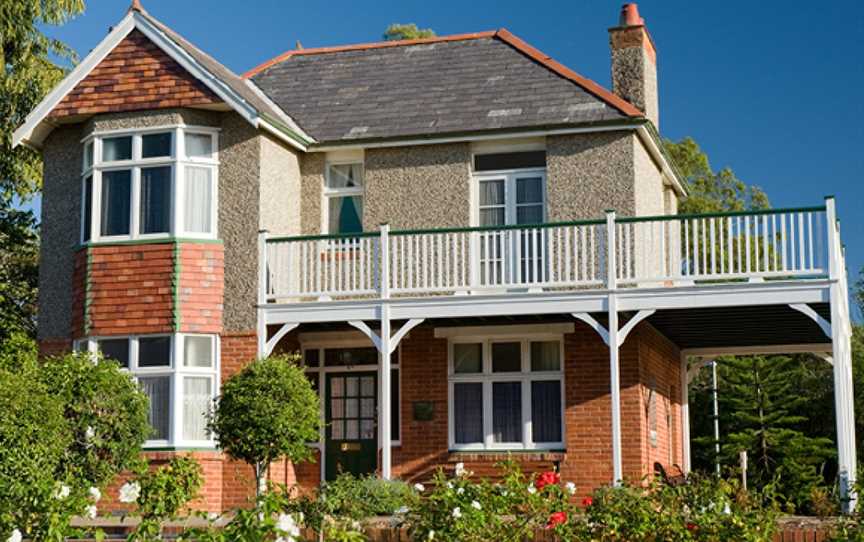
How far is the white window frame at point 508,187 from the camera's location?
20.3 m

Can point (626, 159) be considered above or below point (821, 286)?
above

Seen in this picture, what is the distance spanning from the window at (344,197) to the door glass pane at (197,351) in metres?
2.82

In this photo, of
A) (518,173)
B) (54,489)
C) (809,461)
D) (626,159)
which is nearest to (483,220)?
(518,173)

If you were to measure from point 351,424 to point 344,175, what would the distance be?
3941 millimetres

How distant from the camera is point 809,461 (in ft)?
121

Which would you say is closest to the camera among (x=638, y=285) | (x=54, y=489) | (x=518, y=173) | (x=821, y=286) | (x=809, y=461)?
(x=54, y=489)

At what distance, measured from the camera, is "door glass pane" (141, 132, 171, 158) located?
19.8 metres

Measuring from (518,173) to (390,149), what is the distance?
2.04 metres

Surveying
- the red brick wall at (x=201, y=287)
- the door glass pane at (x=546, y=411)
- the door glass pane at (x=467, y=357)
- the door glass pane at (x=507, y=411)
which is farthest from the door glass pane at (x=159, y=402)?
the door glass pane at (x=546, y=411)

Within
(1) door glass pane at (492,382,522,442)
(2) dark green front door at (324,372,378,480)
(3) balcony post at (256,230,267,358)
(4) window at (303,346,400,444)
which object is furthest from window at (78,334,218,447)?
(1) door glass pane at (492,382,522,442)

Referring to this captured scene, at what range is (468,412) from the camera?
20.2 meters

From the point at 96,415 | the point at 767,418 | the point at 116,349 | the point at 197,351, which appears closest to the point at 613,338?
the point at 197,351

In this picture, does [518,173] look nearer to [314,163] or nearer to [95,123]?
[314,163]

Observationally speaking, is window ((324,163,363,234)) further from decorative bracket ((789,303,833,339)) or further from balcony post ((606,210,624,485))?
decorative bracket ((789,303,833,339))
